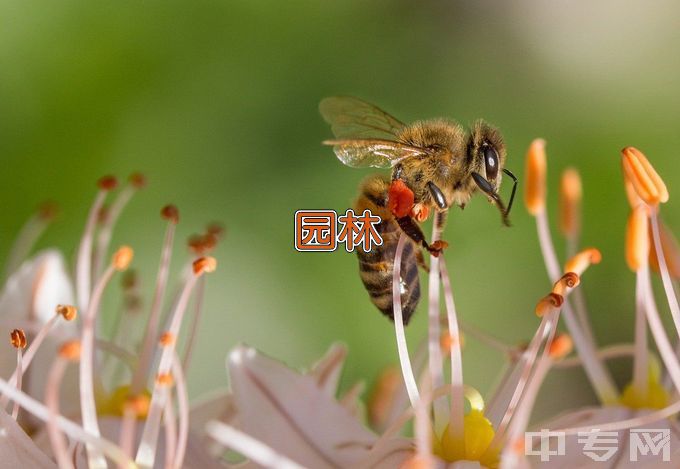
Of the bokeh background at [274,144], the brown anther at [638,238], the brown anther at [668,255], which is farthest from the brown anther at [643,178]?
the bokeh background at [274,144]

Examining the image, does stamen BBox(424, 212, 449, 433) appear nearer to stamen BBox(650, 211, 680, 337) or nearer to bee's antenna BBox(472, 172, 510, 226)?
bee's antenna BBox(472, 172, 510, 226)

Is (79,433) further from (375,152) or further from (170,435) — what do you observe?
(375,152)

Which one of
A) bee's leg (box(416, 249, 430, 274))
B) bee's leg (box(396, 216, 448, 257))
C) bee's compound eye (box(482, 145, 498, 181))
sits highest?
bee's compound eye (box(482, 145, 498, 181))

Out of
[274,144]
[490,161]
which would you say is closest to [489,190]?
[490,161]

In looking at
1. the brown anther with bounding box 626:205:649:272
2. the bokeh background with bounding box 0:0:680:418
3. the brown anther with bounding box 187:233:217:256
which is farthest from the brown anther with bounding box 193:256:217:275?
the bokeh background with bounding box 0:0:680:418

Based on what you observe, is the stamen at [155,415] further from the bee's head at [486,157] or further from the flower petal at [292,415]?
the bee's head at [486,157]
